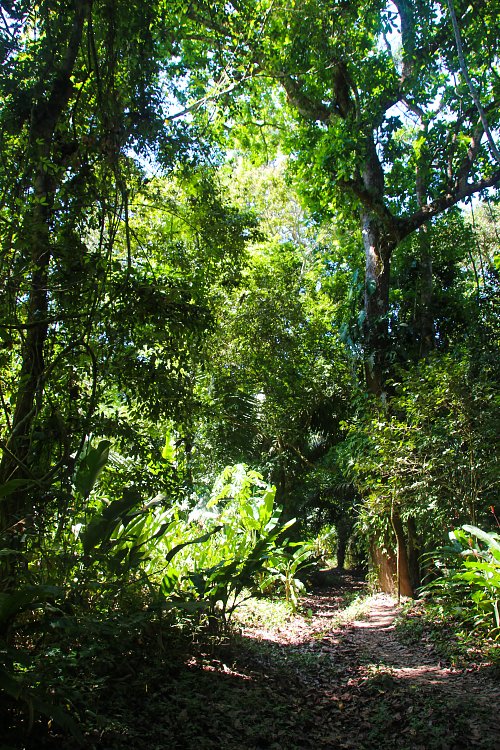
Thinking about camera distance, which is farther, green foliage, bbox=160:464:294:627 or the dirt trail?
green foliage, bbox=160:464:294:627

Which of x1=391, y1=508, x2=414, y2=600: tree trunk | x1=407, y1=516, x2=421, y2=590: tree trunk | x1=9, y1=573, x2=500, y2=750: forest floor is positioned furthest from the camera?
x1=407, y1=516, x2=421, y2=590: tree trunk

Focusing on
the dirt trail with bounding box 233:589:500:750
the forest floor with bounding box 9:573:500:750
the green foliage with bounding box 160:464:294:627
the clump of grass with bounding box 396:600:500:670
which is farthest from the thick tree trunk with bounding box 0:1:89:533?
the clump of grass with bounding box 396:600:500:670

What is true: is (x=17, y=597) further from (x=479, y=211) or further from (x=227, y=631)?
(x=479, y=211)

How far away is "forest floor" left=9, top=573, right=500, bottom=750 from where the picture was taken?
2.93m

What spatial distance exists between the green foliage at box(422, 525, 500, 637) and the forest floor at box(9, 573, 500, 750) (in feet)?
1.69

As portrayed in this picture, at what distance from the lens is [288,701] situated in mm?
3711

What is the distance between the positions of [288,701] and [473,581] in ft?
7.25

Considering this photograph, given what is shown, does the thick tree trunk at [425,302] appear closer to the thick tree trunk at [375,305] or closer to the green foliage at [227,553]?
the thick tree trunk at [375,305]

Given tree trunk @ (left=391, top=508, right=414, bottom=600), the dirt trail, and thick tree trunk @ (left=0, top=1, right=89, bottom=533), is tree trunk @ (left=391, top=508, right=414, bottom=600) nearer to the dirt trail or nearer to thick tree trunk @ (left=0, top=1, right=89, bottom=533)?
the dirt trail

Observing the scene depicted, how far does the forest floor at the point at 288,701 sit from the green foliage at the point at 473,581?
515mm

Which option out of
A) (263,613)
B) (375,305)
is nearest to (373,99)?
(375,305)

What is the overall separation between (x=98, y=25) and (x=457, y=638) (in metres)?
6.02

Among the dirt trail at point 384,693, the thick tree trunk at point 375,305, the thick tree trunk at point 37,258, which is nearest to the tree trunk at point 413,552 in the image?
the dirt trail at point 384,693

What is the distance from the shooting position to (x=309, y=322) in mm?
11289
